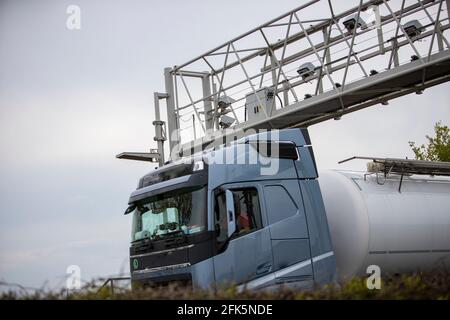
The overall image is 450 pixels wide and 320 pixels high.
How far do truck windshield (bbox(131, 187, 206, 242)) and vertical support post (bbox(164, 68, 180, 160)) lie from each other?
749cm

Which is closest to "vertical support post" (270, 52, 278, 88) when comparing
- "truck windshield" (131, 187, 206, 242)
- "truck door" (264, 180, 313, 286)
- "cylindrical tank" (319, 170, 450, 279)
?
"cylindrical tank" (319, 170, 450, 279)

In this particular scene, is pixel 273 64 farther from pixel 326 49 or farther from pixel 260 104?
pixel 326 49

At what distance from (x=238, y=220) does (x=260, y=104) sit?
22.2 feet

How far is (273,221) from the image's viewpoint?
10.3 m

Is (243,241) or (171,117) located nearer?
(243,241)

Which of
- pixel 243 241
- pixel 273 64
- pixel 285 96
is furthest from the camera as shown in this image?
pixel 273 64

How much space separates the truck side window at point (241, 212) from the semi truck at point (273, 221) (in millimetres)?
15

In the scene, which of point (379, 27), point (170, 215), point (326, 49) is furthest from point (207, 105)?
point (170, 215)

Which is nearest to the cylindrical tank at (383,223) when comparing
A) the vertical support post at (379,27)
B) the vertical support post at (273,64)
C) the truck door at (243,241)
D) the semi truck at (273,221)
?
the semi truck at (273,221)

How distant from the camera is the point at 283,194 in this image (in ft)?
35.0

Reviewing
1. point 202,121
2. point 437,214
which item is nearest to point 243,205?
point 437,214

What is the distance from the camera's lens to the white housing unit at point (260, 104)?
650 inches
